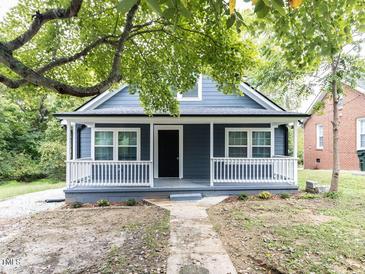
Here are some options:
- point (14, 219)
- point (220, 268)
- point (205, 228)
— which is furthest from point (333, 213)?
point (14, 219)

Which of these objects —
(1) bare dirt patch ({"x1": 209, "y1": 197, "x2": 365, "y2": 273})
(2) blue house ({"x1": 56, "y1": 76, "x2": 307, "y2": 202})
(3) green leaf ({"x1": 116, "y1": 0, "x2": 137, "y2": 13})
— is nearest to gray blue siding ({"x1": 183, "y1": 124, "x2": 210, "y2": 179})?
(2) blue house ({"x1": 56, "y1": 76, "x2": 307, "y2": 202})

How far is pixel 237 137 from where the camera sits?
1064cm

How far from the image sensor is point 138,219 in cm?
632

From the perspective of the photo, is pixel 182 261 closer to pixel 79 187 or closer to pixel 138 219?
pixel 138 219

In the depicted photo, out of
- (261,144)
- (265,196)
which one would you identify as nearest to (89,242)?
(265,196)

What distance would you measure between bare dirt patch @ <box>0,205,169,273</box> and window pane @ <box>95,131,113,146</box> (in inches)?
141

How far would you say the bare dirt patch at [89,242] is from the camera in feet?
12.7

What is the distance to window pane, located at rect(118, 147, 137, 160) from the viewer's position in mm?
10430

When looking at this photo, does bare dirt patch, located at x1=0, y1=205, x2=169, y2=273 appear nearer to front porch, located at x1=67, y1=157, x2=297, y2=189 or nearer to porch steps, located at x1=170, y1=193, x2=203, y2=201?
porch steps, located at x1=170, y1=193, x2=203, y2=201

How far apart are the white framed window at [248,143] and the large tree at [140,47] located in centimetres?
401

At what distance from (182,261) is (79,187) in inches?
237

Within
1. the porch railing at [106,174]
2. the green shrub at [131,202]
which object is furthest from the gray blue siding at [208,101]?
the green shrub at [131,202]

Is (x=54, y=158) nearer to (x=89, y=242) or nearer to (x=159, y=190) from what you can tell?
(x=159, y=190)

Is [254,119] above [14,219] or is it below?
above
